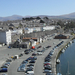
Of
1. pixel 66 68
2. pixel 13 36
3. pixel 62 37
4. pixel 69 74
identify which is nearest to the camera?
pixel 69 74

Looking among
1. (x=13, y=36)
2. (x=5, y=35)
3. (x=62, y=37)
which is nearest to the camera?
(x=5, y=35)

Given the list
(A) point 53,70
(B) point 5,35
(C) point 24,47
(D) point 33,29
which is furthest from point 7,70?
(D) point 33,29

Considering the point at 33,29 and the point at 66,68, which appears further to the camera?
the point at 33,29

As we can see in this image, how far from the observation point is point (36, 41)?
14422 millimetres

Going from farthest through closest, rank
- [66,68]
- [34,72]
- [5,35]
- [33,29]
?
[33,29] → [5,35] → [66,68] → [34,72]

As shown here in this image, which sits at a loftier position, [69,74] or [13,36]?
[13,36]

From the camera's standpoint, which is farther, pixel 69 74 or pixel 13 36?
pixel 13 36

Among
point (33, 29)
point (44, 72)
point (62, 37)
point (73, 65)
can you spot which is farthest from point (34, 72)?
point (33, 29)

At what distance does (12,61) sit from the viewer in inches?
324

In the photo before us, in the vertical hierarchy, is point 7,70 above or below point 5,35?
below

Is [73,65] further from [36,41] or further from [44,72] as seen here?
[36,41]

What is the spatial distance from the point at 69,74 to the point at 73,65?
1.42 meters

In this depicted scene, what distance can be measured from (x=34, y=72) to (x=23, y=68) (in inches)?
19.8

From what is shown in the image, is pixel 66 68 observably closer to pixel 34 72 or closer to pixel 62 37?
pixel 34 72
